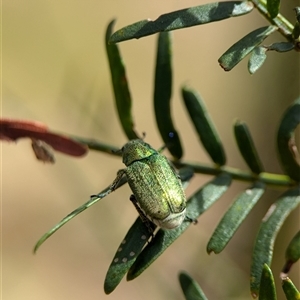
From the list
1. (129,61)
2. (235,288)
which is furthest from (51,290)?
(129,61)

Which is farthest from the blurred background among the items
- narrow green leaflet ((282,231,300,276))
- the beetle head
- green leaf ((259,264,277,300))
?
green leaf ((259,264,277,300))

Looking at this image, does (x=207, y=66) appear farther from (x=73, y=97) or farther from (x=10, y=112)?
(x=10, y=112)

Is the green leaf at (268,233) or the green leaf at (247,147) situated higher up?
the green leaf at (247,147)

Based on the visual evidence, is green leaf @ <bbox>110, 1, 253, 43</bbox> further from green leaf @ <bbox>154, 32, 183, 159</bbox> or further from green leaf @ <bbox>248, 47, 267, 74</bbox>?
green leaf @ <bbox>154, 32, 183, 159</bbox>

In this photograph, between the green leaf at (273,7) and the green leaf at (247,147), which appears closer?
the green leaf at (273,7)

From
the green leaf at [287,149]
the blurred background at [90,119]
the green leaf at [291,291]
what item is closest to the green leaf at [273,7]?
the green leaf at [287,149]

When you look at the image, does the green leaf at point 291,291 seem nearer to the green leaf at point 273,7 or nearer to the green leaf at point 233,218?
the green leaf at point 233,218
